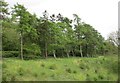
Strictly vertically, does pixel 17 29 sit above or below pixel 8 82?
above

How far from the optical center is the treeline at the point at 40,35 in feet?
92.2

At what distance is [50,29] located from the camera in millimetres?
37250

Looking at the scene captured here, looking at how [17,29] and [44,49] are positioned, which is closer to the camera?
[17,29]

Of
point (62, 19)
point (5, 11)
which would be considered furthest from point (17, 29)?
point (62, 19)

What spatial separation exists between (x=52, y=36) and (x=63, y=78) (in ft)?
62.7

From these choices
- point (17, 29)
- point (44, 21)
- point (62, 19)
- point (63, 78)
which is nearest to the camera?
point (63, 78)

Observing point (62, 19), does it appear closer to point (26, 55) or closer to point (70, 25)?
point (70, 25)

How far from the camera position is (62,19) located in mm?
48312

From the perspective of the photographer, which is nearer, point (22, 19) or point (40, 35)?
point (22, 19)

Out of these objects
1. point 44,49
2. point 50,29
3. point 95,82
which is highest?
point 50,29

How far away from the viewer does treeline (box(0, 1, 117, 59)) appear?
28.1 m

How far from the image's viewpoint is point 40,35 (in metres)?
36.8

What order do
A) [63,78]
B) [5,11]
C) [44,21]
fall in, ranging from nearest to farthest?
[63,78] → [5,11] → [44,21]

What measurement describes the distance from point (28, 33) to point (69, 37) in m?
14.2
